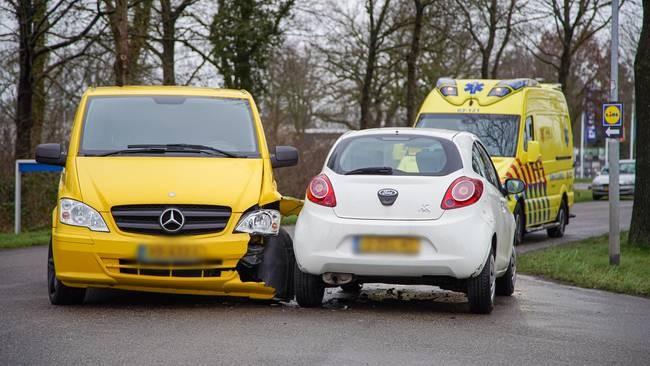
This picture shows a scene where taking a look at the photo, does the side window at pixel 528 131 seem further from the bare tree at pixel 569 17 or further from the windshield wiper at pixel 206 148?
the bare tree at pixel 569 17

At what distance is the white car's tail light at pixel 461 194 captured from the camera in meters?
8.96

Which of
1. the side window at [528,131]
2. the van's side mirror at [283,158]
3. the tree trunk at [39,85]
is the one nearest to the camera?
the van's side mirror at [283,158]

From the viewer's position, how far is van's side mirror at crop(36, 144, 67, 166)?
9609mm

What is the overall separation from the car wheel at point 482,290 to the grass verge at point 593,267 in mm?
3155

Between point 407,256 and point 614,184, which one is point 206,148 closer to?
point 407,256

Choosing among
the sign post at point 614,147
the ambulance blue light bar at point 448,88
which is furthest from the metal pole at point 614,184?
the ambulance blue light bar at point 448,88

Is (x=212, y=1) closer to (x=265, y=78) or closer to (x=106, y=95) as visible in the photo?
(x=265, y=78)

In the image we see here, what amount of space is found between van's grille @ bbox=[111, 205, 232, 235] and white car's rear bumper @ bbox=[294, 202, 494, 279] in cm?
91

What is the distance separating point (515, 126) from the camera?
1820 centimetres

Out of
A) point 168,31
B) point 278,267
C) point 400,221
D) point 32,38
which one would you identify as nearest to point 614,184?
point 400,221

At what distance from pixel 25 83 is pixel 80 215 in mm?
17782

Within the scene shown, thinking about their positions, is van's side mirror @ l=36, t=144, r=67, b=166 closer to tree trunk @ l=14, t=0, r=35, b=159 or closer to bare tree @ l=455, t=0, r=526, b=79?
tree trunk @ l=14, t=0, r=35, b=159

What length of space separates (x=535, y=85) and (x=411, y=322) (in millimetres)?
11561

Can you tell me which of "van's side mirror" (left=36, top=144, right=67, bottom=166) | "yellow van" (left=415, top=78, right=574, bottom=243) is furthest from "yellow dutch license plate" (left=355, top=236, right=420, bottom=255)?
"yellow van" (left=415, top=78, right=574, bottom=243)
